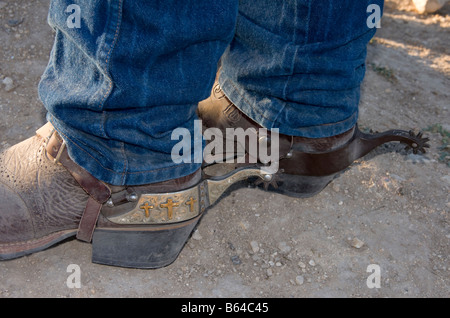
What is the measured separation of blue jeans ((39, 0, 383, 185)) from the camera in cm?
96

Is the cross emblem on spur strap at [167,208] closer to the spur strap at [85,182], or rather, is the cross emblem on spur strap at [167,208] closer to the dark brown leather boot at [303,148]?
the spur strap at [85,182]

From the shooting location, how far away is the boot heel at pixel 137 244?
1278 millimetres

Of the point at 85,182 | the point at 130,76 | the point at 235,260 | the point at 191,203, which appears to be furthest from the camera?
the point at 235,260

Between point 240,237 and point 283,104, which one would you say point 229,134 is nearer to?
point 283,104

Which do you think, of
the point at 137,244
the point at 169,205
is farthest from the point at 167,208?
the point at 137,244

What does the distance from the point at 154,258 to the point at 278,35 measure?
756 millimetres

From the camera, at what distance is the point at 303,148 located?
58.5 inches

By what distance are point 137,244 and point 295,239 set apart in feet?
1.82

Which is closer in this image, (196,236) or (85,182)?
(85,182)

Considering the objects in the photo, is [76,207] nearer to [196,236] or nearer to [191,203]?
[191,203]

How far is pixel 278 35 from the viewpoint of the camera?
1.28 meters

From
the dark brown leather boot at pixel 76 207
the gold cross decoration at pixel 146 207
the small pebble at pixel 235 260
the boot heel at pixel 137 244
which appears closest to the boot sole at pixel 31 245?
the dark brown leather boot at pixel 76 207
